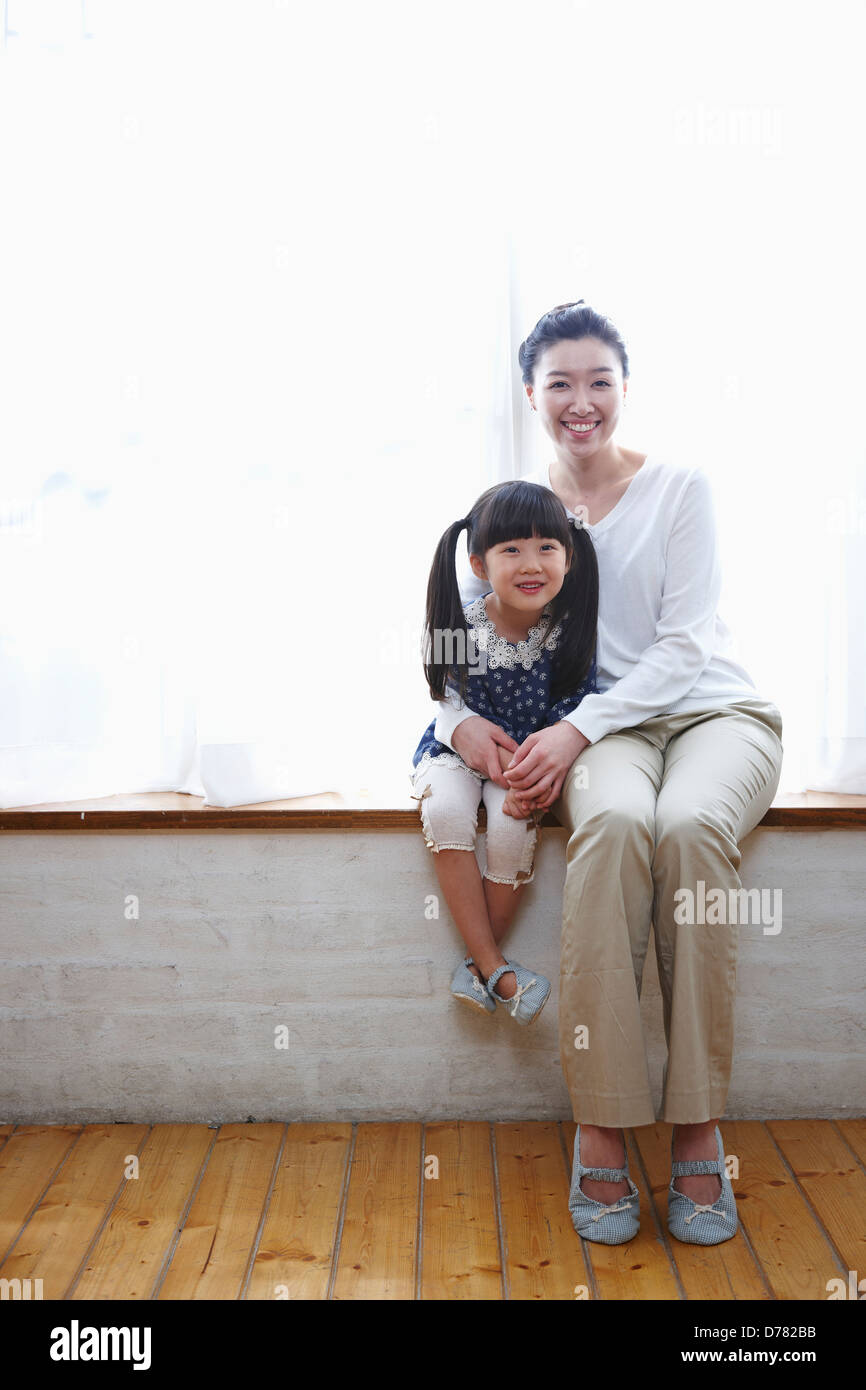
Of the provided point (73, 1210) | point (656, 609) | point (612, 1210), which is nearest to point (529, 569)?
point (656, 609)

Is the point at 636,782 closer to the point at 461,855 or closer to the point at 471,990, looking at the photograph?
the point at 461,855

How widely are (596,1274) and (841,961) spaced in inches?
27.2

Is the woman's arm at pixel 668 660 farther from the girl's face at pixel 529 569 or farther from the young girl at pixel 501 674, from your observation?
the girl's face at pixel 529 569

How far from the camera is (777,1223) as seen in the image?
164 cm

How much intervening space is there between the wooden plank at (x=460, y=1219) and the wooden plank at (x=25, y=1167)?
571 mm

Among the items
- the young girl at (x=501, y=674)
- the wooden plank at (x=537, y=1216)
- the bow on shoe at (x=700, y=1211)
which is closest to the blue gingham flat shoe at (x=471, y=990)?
the young girl at (x=501, y=674)

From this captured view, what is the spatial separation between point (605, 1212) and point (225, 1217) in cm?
53

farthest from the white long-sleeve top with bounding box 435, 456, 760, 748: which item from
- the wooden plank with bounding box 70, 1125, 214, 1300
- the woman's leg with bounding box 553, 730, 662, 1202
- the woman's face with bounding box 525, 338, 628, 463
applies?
the wooden plank with bounding box 70, 1125, 214, 1300

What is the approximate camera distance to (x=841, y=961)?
1945mm

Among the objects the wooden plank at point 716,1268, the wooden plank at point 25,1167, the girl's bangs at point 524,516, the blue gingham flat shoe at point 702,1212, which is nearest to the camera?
the wooden plank at point 716,1268

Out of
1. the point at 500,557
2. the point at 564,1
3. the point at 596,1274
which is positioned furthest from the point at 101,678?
the point at 564,1

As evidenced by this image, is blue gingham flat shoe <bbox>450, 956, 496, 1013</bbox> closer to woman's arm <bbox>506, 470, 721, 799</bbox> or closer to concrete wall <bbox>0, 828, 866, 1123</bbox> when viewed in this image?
concrete wall <bbox>0, 828, 866, 1123</bbox>

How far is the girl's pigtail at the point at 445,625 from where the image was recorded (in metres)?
1.88

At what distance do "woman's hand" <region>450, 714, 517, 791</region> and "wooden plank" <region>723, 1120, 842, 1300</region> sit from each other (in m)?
0.67
